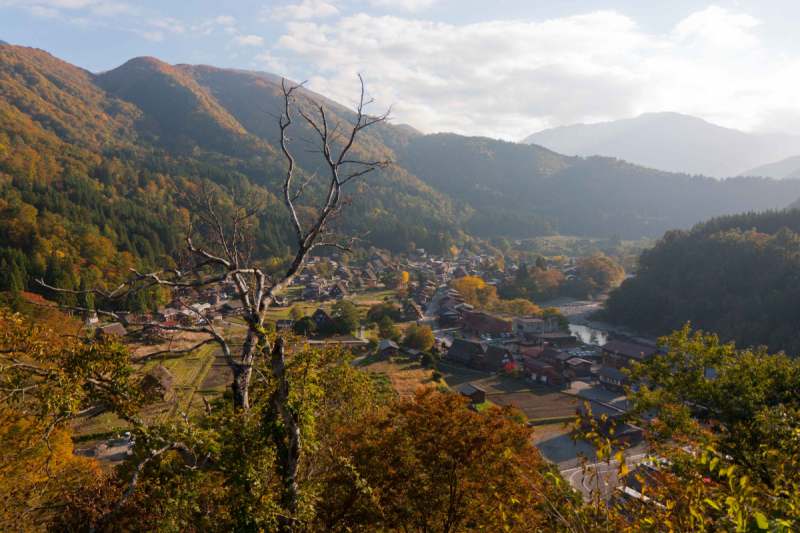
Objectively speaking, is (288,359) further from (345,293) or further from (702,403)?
(345,293)

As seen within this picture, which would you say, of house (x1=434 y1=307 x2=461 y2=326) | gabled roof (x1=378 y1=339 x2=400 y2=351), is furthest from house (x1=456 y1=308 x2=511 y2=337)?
gabled roof (x1=378 y1=339 x2=400 y2=351)

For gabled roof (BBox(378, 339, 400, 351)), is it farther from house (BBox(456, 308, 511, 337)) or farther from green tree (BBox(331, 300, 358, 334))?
house (BBox(456, 308, 511, 337))

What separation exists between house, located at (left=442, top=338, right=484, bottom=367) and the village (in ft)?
0.27

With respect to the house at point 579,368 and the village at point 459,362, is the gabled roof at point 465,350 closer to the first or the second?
the village at point 459,362

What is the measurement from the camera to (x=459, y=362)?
30.8 metres

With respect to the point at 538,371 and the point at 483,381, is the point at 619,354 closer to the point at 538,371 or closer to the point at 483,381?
the point at 538,371

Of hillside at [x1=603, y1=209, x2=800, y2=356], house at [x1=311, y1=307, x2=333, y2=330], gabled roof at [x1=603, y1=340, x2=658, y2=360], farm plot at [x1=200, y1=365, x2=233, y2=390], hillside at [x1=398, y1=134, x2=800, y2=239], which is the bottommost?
farm plot at [x1=200, y1=365, x2=233, y2=390]

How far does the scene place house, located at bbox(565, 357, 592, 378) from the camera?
29.0 meters

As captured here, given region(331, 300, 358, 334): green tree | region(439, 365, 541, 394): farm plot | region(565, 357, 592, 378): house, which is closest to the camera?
region(439, 365, 541, 394): farm plot

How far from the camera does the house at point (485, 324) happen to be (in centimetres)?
3878

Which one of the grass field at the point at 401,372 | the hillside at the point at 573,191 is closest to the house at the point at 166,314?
the grass field at the point at 401,372

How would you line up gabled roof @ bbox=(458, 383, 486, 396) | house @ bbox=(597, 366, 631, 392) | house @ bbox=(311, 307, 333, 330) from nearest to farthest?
gabled roof @ bbox=(458, 383, 486, 396)
house @ bbox=(597, 366, 631, 392)
house @ bbox=(311, 307, 333, 330)

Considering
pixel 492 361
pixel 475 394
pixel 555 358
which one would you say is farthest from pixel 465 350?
pixel 475 394

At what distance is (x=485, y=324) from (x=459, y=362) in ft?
33.3
